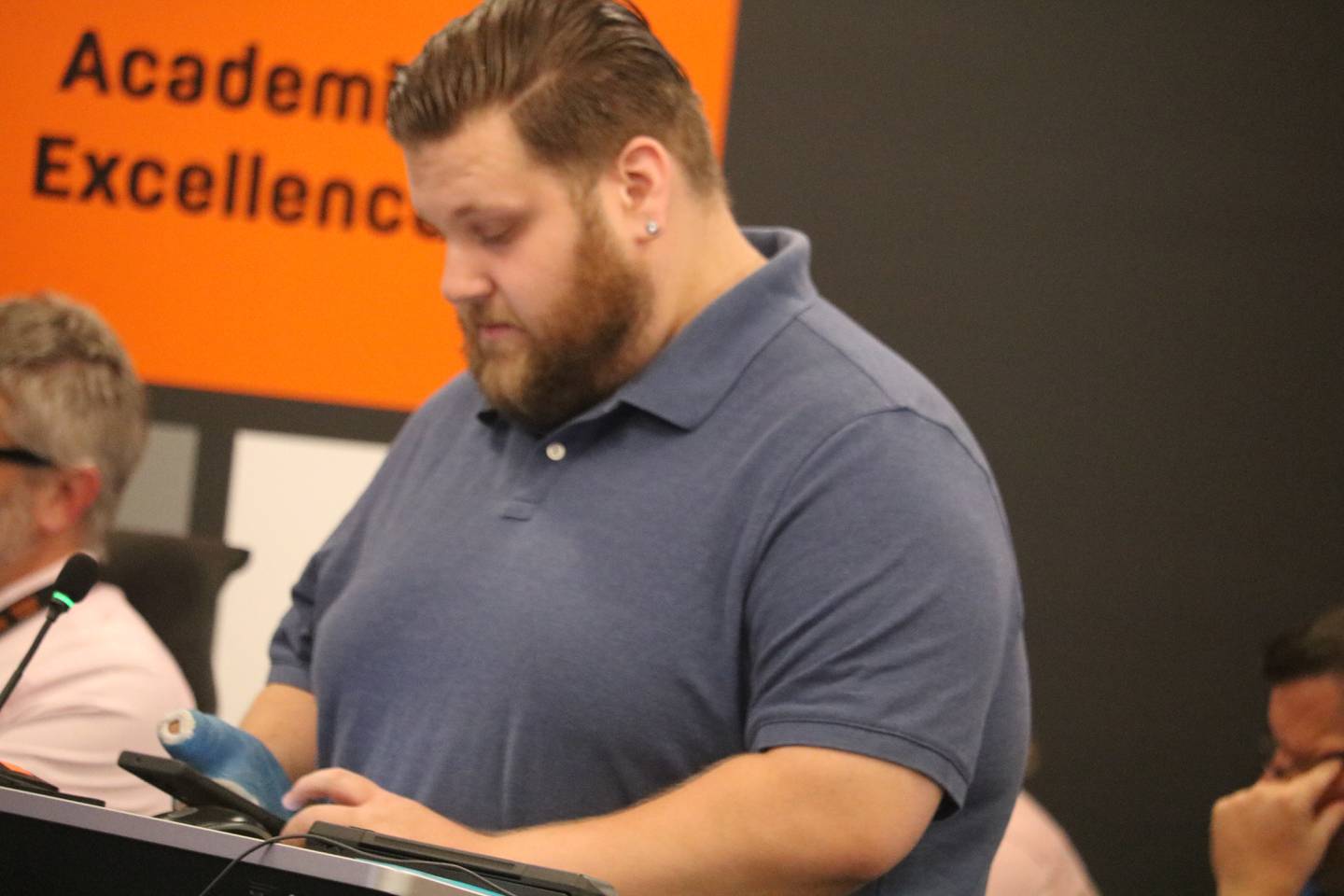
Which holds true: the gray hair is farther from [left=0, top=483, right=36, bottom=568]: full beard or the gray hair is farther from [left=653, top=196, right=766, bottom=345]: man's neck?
[left=653, top=196, right=766, bottom=345]: man's neck

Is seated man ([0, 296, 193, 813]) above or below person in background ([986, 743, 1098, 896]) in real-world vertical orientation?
above

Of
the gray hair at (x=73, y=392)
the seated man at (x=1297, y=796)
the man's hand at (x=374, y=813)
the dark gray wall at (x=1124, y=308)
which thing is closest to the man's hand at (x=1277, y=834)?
the seated man at (x=1297, y=796)

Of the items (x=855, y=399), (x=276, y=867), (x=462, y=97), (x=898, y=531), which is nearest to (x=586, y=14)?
(x=462, y=97)

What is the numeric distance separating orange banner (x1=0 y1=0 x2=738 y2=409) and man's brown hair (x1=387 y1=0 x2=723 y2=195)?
5.35 feet

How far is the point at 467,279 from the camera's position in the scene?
1.52 meters

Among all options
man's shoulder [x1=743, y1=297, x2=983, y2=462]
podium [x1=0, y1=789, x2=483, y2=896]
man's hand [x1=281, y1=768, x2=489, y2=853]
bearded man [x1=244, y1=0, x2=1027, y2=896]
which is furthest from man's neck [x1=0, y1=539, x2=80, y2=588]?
podium [x1=0, y1=789, x2=483, y2=896]

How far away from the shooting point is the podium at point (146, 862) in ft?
2.80

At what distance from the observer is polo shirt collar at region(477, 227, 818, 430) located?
146 centimetres

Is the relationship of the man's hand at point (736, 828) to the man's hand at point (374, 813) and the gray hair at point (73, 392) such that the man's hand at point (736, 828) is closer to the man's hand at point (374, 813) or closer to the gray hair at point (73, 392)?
the man's hand at point (374, 813)

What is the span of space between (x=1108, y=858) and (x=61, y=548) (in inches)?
75.3

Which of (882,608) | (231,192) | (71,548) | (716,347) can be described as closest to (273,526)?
(231,192)

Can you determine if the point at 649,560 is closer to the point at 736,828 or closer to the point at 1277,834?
the point at 736,828

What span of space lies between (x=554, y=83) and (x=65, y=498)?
3.90 feet

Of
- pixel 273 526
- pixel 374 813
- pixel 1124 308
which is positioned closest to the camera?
pixel 374 813
